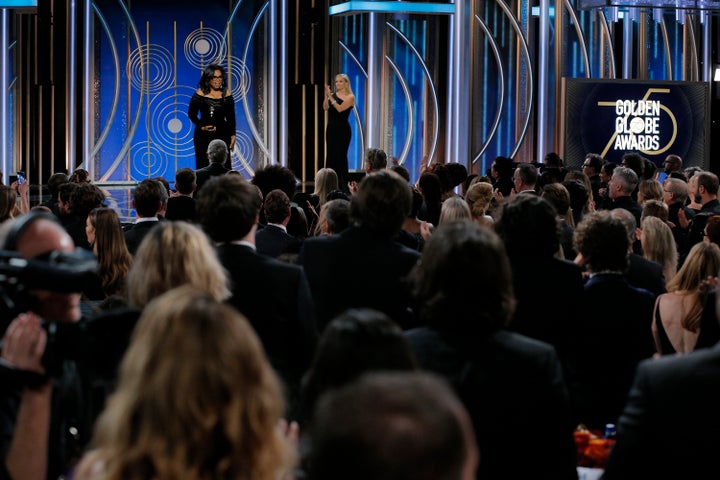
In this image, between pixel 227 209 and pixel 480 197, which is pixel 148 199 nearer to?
pixel 480 197

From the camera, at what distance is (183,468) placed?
1.79 m

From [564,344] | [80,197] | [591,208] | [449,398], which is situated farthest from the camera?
[591,208]

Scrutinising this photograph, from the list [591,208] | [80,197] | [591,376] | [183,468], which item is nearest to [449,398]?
[183,468]

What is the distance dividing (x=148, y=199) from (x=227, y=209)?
2.40 m

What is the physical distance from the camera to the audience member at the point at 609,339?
421 cm

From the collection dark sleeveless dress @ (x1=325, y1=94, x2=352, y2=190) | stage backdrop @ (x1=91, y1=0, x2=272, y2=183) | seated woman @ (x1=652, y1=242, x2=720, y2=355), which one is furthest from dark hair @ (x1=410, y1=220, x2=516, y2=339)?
stage backdrop @ (x1=91, y1=0, x2=272, y2=183)

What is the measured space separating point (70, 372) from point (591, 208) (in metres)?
6.49

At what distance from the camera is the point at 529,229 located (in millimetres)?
4000

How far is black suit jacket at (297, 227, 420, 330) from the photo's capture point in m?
4.04

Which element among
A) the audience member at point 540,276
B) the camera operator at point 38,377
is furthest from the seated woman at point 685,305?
the camera operator at point 38,377

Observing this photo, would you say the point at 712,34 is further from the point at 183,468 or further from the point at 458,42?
the point at 183,468

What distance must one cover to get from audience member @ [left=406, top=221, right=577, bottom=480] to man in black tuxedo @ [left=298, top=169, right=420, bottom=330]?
1.06 m

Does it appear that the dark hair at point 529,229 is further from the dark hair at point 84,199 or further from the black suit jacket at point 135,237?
the dark hair at point 84,199

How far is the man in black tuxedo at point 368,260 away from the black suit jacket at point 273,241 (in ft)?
6.00
